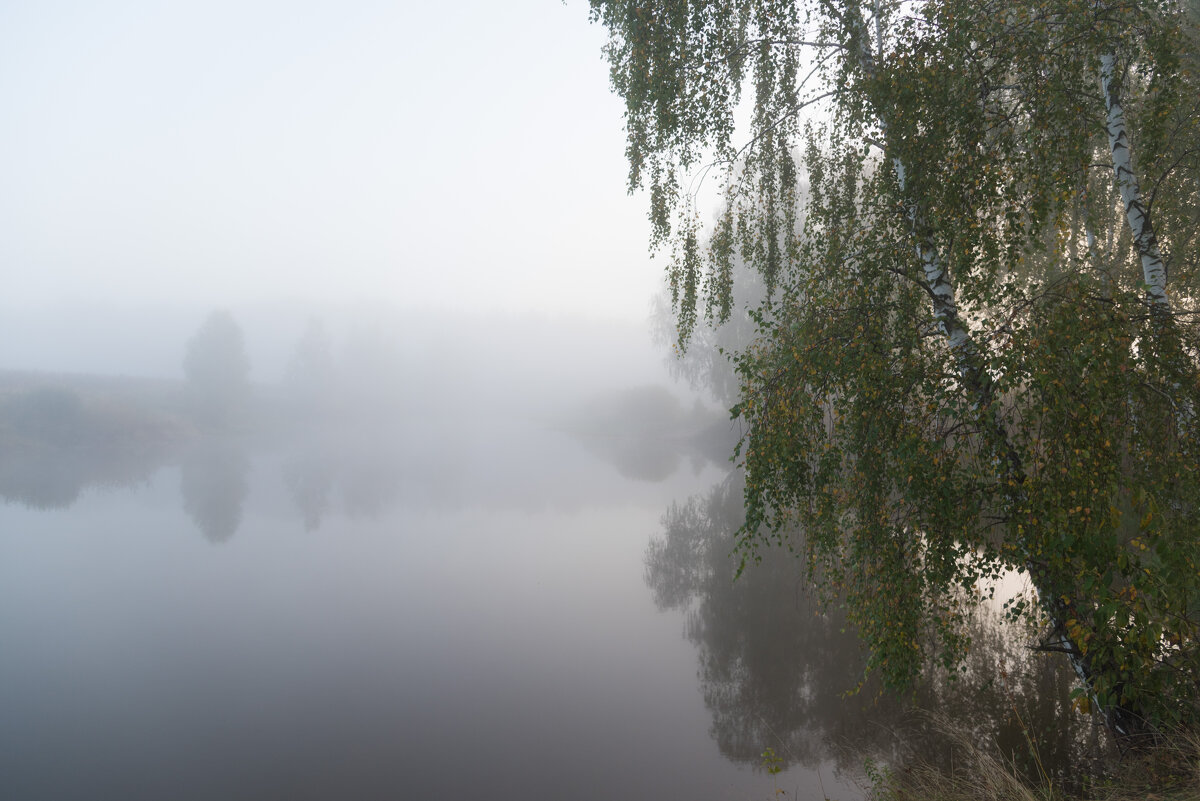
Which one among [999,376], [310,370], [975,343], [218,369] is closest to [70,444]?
[218,369]

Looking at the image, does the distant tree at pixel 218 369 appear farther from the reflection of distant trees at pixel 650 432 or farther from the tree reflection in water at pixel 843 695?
the tree reflection in water at pixel 843 695

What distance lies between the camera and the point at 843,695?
7.19 meters

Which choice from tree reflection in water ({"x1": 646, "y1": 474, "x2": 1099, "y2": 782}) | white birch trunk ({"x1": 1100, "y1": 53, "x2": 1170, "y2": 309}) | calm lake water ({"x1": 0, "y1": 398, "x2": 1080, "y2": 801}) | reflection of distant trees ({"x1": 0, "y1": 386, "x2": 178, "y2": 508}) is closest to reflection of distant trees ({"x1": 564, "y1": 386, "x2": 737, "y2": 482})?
calm lake water ({"x1": 0, "y1": 398, "x2": 1080, "y2": 801})

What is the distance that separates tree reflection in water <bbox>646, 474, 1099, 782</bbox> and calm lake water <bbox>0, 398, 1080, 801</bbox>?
1.6 inches

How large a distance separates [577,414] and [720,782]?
173 ft

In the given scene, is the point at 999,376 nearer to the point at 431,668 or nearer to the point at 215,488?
the point at 431,668

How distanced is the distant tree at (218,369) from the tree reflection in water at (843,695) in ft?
163

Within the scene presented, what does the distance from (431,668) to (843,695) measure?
214 inches

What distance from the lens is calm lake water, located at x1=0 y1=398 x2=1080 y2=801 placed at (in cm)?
661

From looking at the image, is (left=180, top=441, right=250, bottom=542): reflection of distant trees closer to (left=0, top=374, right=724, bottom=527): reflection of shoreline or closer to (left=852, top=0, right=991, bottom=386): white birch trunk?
(left=0, top=374, right=724, bottom=527): reflection of shoreline

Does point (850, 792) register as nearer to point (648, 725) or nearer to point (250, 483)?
point (648, 725)

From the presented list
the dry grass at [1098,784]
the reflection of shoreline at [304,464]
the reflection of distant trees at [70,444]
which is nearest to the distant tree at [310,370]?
the reflection of shoreline at [304,464]

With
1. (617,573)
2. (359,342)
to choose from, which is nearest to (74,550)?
(617,573)

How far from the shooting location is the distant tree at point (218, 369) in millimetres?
50688
